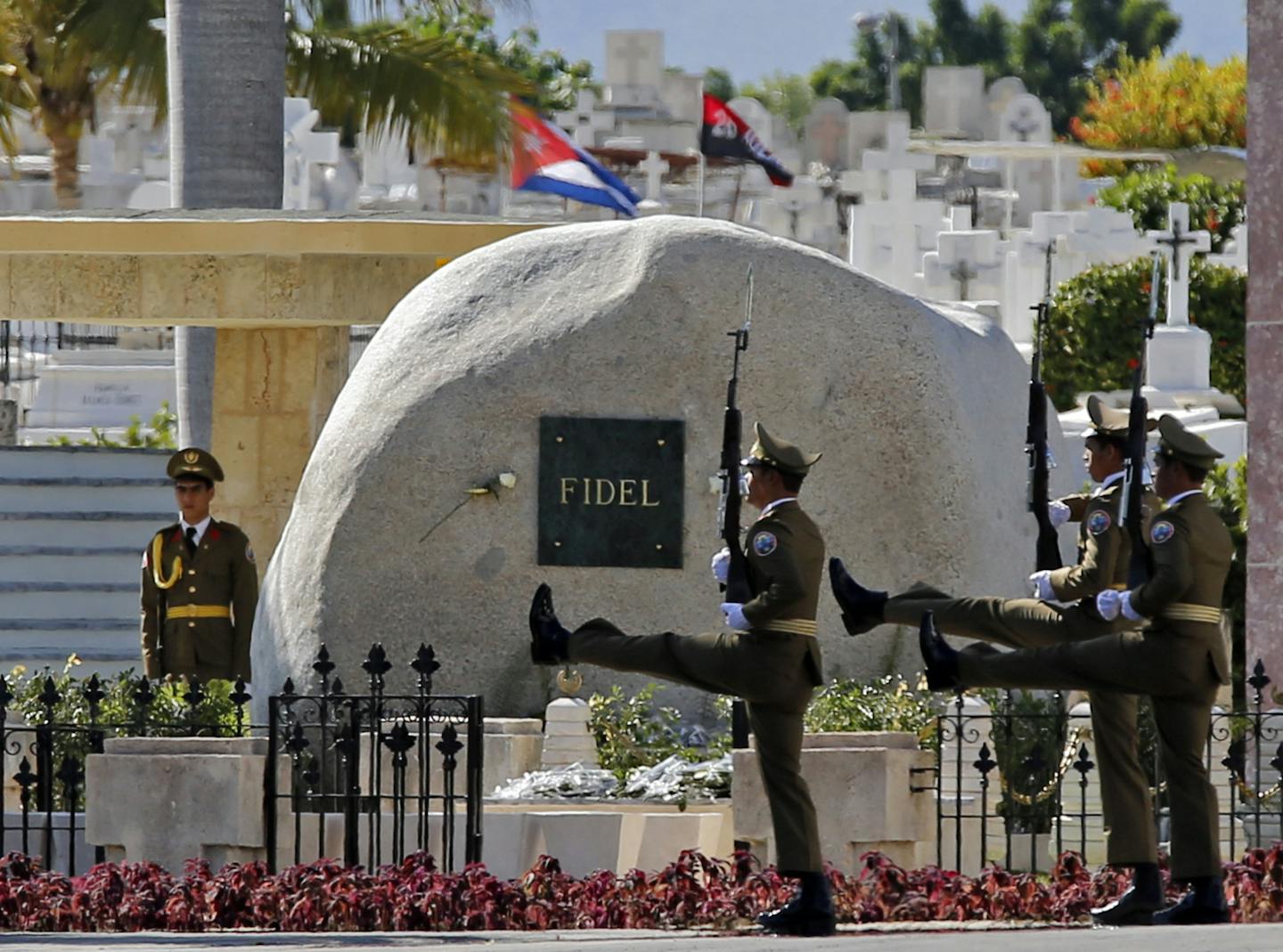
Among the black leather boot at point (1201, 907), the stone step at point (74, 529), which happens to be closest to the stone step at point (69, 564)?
the stone step at point (74, 529)

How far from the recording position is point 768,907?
942 centimetres

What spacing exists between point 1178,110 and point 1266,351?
1516 inches

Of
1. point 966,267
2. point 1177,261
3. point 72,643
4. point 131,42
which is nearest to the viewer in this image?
point 72,643

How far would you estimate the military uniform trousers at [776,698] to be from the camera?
9016 millimetres

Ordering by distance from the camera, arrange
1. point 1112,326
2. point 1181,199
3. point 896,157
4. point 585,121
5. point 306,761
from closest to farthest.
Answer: point 306,761 < point 1112,326 < point 1181,199 < point 896,157 < point 585,121

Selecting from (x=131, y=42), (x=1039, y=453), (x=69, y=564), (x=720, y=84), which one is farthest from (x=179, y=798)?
(x=720, y=84)

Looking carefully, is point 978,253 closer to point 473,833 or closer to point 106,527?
point 106,527

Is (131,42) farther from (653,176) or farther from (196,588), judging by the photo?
(653,176)

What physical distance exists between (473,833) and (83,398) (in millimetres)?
20050

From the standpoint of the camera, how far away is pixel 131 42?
24.1 metres

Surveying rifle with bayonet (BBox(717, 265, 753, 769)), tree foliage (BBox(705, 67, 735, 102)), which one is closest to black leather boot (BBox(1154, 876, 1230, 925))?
rifle with bayonet (BBox(717, 265, 753, 769))

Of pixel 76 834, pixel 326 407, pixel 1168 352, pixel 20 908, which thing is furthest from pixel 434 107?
pixel 20 908

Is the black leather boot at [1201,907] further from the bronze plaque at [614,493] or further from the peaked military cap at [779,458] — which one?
the bronze plaque at [614,493]

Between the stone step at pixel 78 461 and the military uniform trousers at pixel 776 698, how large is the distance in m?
9.81
